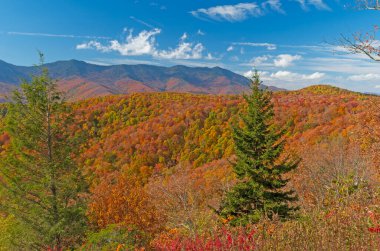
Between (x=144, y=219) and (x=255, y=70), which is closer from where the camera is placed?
(x=255, y=70)

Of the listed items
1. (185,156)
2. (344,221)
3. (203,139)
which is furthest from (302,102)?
(344,221)

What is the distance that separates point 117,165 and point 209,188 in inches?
2121

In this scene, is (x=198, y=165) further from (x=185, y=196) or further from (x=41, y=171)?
(x=41, y=171)

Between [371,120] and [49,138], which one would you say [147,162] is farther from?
[371,120]

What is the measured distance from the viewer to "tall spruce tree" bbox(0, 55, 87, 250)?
1502 cm

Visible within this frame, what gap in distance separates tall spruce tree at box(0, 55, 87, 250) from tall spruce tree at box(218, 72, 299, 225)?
25.0 ft

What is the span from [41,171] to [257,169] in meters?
10.4

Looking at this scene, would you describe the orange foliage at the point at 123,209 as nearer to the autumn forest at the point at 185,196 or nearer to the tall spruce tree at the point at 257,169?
the autumn forest at the point at 185,196

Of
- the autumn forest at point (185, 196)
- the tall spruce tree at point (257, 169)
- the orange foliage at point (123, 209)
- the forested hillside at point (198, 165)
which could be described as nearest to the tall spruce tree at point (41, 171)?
the autumn forest at point (185, 196)

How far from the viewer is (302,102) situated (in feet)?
287

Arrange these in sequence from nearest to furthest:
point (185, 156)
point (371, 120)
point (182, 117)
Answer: point (371, 120) < point (185, 156) < point (182, 117)

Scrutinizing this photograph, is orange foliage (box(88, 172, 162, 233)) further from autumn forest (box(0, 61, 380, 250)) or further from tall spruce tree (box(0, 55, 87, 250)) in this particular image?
tall spruce tree (box(0, 55, 87, 250))

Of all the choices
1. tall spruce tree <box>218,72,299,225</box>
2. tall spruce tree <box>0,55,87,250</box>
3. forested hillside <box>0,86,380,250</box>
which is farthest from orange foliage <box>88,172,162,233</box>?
tall spruce tree <box>218,72,299,225</box>

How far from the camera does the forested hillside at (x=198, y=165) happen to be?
704 cm
